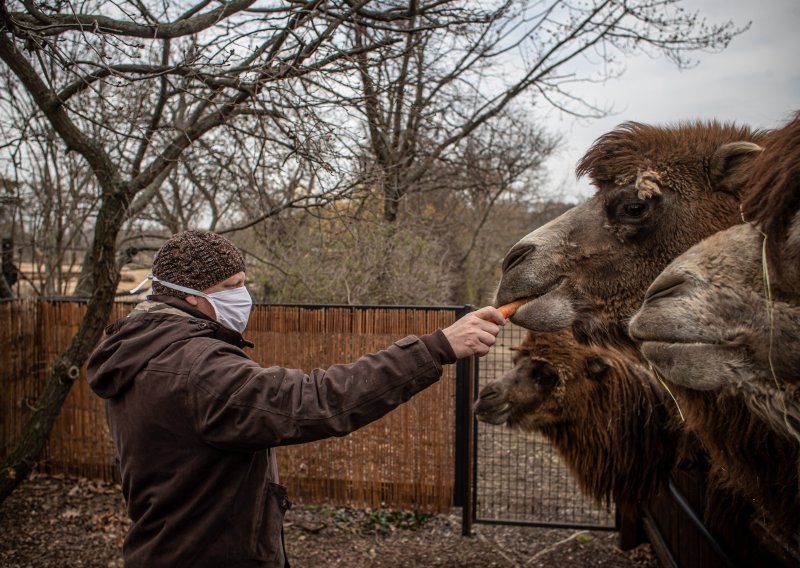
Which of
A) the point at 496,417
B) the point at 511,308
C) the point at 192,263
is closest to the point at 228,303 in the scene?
the point at 192,263

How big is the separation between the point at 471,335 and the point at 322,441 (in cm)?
448

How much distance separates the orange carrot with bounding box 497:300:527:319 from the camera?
109 inches

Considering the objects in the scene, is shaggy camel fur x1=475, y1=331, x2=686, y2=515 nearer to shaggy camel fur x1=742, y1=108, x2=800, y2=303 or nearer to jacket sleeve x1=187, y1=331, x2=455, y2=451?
shaggy camel fur x1=742, y1=108, x2=800, y2=303

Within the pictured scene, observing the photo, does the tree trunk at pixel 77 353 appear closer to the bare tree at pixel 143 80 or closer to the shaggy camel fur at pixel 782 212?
the bare tree at pixel 143 80

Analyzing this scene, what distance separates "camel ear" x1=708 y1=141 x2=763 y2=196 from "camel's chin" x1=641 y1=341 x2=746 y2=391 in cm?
113

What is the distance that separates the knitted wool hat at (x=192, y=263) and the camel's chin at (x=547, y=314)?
1417 mm

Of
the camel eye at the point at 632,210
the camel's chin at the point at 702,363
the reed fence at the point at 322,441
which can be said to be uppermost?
the camel eye at the point at 632,210

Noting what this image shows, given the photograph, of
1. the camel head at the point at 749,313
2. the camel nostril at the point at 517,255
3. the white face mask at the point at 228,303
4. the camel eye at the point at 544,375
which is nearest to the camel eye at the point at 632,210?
the camel nostril at the point at 517,255

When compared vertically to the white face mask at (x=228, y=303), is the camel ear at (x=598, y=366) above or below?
below

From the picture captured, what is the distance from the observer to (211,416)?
1994mm

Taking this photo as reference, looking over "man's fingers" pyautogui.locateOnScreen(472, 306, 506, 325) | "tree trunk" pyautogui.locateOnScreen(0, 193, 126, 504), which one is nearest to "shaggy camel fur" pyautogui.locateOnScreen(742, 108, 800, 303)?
"man's fingers" pyautogui.locateOnScreen(472, 306, 506, 325)

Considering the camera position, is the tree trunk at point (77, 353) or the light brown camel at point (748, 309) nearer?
the light brown camel at point (748, 309)

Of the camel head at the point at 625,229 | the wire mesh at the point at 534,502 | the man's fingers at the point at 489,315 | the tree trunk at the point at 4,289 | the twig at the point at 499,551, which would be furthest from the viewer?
the tree trunk at the point at 4,289

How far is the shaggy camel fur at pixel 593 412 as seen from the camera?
423 cm
